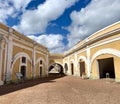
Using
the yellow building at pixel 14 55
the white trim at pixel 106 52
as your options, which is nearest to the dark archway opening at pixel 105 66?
the white trim at pixel 106 52

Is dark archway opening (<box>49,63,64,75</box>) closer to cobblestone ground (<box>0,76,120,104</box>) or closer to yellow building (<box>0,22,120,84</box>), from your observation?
yellow building (<box>0,22,120,84</box>)

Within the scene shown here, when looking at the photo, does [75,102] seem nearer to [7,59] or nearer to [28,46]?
[7,59]

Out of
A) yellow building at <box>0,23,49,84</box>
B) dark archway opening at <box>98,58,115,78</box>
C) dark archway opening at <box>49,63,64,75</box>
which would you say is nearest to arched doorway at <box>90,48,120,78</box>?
dark archway opening at <box>98,58,115,78</box>

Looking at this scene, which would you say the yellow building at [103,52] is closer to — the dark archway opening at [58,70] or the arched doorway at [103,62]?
the arched doorway at [103,62]

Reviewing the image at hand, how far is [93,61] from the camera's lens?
1534 cm

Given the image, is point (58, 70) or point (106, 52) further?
point (58, 70)

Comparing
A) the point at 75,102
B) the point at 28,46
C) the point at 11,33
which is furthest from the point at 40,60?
the point at 75,102

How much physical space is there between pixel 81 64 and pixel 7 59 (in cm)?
1201

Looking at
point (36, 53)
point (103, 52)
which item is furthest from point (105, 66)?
point (36, 53)

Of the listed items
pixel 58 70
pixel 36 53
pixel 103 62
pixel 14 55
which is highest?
pixel 36 53

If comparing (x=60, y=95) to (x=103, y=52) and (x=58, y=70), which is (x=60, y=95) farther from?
(x=58, y=70)

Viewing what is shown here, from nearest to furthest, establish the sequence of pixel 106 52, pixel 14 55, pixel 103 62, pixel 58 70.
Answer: pixel 106 52, pixel 14 55, pixel 103 62, pixel 58 70

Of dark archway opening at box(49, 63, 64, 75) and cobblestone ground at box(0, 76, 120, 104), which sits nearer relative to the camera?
cobblestone ground at box(0, 76, 120, 104)

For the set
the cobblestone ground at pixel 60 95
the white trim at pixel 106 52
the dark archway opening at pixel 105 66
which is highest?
the white trim at pixel 106 52
